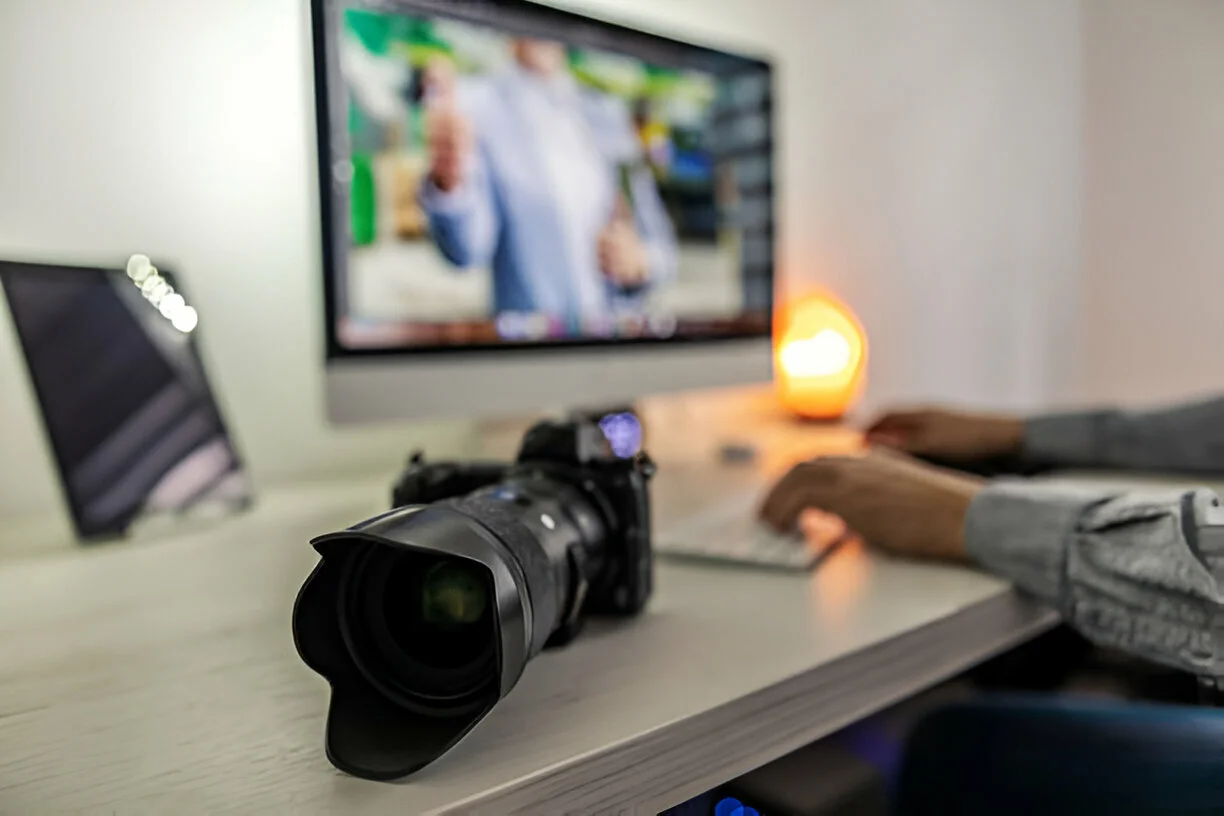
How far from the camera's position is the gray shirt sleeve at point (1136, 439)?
0.98 meters

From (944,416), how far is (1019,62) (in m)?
1.00

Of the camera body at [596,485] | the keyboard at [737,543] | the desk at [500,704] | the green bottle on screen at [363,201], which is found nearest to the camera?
the desk at [500,704]

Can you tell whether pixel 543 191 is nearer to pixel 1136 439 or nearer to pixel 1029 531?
pixel 1029 531

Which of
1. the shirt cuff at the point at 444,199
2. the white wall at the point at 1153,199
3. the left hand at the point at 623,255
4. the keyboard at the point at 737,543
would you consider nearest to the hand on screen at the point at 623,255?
the left hand at the point at 623,255

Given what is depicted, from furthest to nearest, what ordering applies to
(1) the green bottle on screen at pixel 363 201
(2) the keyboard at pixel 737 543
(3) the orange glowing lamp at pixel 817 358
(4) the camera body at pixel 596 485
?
(3) the orange glowing lamp at pixel 817 358 → (1) the green bottle on screen at pixel 363 201 → (2) the keyboard at pixel 737 543 → (4) the camera body at pixel 596 485

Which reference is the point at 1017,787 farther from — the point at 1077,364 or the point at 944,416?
the point at 1077,364

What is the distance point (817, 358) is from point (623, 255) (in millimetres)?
498

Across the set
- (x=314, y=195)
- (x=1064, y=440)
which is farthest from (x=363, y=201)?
(x=1064, y=440)

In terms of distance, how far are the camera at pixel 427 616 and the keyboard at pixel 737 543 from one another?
21cm

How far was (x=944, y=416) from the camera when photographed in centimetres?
107

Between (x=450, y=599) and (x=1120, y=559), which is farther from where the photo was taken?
(x=1120, y=559)

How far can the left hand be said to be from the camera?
38.6 inches

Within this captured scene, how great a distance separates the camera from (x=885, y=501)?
0.70 meters

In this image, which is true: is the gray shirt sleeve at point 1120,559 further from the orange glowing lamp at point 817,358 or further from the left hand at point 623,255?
the orange glowing lamp at point 817,358
